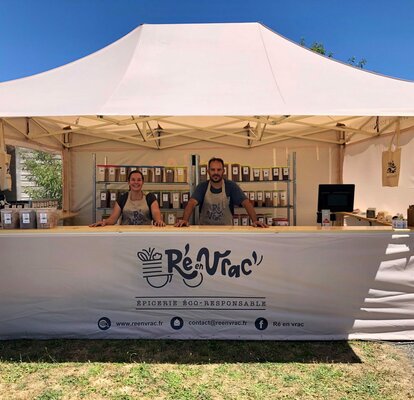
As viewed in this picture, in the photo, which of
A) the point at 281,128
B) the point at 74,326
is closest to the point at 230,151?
the point at 281,128

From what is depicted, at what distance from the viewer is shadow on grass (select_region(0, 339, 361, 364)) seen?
265 centimetres

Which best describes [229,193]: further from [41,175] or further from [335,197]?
Answer: [41,175]

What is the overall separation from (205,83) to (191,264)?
1.68m

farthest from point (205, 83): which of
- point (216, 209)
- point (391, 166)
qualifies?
point (391, 166)

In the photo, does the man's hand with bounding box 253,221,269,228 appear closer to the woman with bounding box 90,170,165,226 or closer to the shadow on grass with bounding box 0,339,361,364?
the shadow on grass with bounding box 0,339,361,364

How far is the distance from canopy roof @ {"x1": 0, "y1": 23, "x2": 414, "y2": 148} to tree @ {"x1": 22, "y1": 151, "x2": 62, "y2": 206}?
5517 millimetres

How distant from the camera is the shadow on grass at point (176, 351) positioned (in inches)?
104

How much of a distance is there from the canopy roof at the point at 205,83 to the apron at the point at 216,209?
96 cm

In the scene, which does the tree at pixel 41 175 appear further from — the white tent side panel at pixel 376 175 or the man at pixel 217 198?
the white tent side panel at pixel 376 175

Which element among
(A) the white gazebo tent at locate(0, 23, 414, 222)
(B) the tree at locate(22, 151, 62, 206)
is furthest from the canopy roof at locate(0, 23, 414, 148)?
(B) the tree at locate(22, 151, 62, 206)

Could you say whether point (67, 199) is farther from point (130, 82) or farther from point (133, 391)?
point (133, 391)

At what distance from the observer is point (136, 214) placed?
153 inches

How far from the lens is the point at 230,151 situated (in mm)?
6246

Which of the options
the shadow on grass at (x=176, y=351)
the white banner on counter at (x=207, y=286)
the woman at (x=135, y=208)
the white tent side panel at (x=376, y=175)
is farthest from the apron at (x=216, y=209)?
the white tent side panel at (x=376, y=175)
